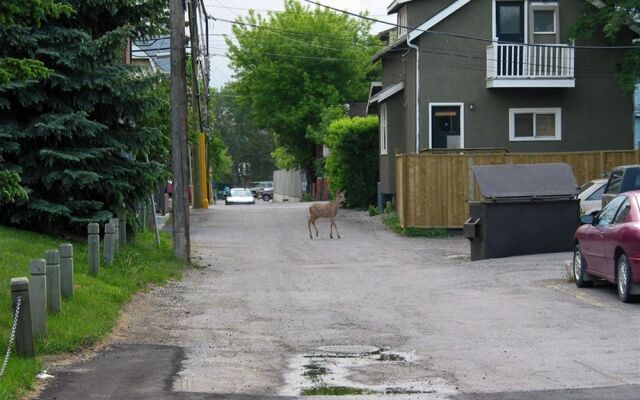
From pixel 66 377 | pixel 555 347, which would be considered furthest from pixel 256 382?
pixel 555 347

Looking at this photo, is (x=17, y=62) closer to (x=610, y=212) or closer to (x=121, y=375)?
(x=121, y=375)

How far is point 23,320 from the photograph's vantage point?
9.11 metres

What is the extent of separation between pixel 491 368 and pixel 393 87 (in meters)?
26.0

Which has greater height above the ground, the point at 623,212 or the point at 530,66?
the point at 530,66

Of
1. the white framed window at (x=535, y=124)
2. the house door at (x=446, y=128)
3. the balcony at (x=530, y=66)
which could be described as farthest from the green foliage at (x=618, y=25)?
the house door at (x=446, y=128)

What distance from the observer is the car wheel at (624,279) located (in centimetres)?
1315

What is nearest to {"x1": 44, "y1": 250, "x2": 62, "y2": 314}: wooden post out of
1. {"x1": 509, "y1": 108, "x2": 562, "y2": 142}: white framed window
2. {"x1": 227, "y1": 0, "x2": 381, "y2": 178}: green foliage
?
{"x1": 509, "y1": 108, "x2": 562, "y2": 142}: white framed window

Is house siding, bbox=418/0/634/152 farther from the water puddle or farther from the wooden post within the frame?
the water puddle

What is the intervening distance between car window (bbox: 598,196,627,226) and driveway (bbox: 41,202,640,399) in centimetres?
113

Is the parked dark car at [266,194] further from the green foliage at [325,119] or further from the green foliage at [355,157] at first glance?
the green foliage at [355,157]

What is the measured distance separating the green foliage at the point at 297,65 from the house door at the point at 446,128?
93.8 ft

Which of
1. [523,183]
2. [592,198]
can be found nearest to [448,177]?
[592,198]

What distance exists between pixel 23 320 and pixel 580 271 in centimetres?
949

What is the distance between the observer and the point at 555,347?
34.7 ft
